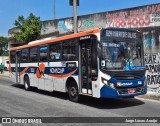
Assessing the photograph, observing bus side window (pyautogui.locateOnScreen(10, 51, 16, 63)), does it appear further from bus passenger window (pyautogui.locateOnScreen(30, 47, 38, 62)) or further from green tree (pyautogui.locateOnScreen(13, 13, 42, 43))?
green tree (pyautogui.locateOnScreen(13, 13, 42, 43))

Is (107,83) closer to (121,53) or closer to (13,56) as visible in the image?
(121,53)

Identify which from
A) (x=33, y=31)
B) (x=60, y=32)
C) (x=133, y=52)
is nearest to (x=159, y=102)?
(x=133, y=52)

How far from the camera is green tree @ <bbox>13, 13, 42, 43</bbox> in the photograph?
3305 cm

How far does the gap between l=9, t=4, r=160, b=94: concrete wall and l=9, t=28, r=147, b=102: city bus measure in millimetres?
3463

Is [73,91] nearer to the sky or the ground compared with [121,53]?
nearer to the ground

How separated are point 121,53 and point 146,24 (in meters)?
10.6

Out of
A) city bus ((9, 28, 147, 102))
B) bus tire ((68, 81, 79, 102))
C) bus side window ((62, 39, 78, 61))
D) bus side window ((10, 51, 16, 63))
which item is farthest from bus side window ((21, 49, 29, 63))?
bus tire ((68, 81, 79, 102))

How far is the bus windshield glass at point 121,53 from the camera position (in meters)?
11.1

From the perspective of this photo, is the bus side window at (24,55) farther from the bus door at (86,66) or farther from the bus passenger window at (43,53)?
the bus door at (86,66)

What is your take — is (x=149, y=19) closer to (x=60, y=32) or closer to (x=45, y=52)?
(x=45, y=52)

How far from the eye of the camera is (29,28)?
33000mm

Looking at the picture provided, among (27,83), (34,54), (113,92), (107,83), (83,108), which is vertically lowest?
(83,108)

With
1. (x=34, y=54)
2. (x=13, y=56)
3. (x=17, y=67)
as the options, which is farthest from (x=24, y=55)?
(x=13, y=56)

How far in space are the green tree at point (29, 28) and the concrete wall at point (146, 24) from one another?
22.2ft
